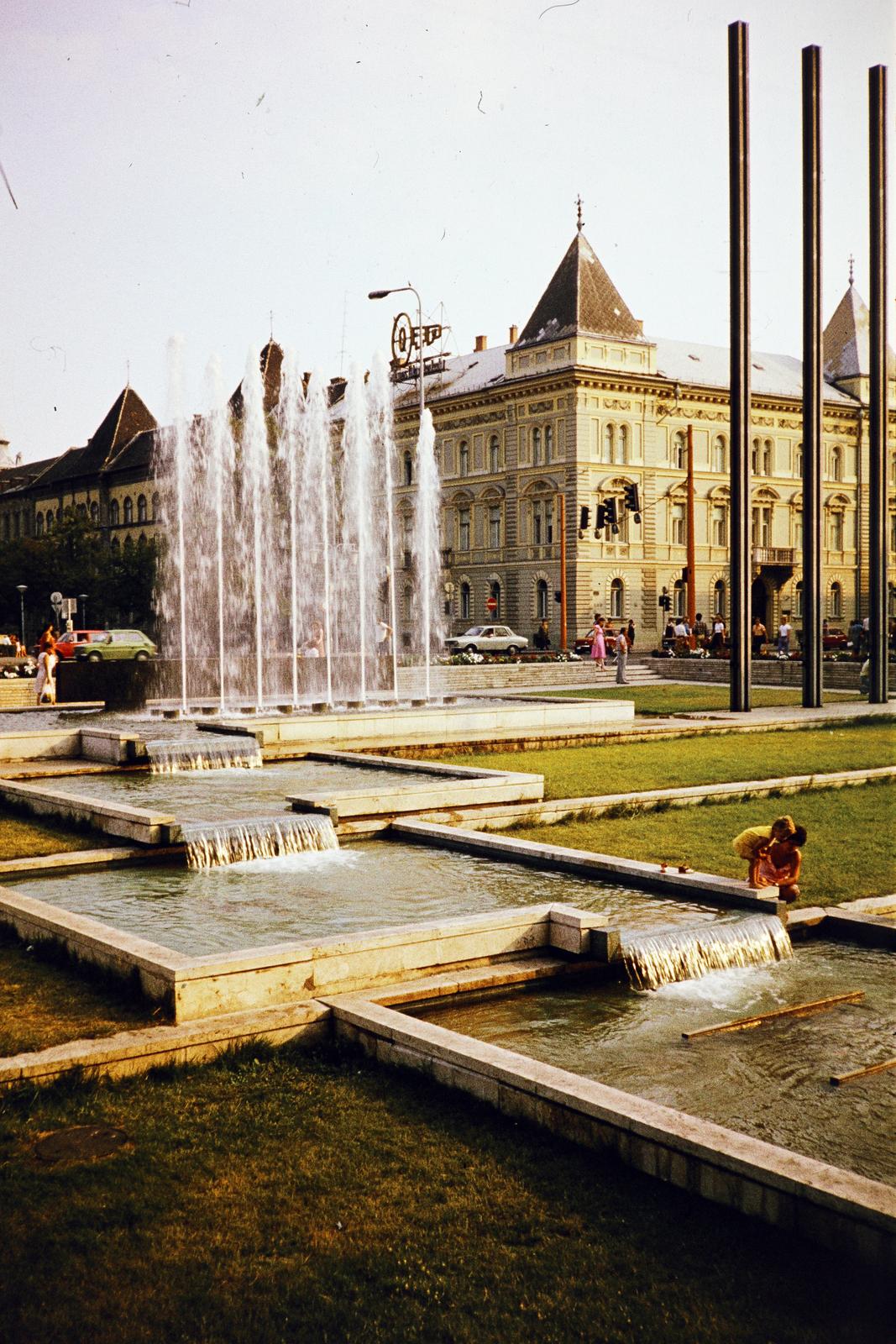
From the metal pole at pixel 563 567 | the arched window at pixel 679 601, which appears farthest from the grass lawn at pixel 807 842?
the arched window at pixel 679 601

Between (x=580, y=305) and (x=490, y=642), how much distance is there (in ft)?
66.3

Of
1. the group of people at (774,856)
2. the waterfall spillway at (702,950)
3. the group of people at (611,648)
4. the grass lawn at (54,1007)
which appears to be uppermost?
the group of people at (611,648)

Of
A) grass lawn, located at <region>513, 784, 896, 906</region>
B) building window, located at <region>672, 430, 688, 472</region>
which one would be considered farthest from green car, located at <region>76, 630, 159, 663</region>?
grass lawn, located at <region>513, 784, 896, 906</region>

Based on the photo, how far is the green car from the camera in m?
48.1

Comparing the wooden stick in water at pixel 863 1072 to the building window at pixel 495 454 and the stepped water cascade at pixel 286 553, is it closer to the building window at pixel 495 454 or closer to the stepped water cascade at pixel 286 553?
the stepped water cascade at pixel 286 553

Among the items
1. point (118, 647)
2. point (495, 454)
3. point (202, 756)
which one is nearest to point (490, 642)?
point (118, 647)

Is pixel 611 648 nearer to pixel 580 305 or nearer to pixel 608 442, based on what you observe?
pixel 608 442

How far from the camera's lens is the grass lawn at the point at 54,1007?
6609 millimetres

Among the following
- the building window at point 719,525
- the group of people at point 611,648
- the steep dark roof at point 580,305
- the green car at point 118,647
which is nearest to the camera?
the group of people at point 611,648

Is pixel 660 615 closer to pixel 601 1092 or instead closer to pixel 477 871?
pixel 477 871

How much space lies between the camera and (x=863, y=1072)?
6.48 meters

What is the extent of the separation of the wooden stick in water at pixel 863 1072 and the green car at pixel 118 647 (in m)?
43.6

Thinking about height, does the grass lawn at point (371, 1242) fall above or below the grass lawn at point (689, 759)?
below

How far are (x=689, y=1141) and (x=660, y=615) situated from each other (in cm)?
6522
